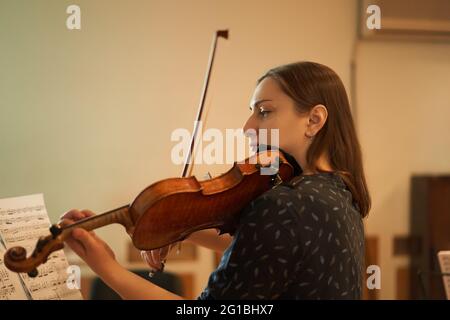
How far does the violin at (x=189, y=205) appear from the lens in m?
1.00

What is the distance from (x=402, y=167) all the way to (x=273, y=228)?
204 centimetres

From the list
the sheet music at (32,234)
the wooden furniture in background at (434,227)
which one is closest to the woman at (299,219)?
the sheet music at (32,234)

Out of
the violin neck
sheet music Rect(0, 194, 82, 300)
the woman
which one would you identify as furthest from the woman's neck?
sheet music Rect(0, 194, 82, 300)

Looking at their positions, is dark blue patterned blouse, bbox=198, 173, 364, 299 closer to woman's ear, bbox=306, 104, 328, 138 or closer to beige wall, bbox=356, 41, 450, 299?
woman's ear, bbox=306, 104, 328, 138

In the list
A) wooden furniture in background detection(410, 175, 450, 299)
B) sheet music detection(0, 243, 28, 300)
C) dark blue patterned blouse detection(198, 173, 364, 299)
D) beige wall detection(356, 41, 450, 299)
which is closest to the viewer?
dark blue patterned blouse detection(198, 173, 364, 299)

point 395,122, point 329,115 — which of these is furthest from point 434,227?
point 329,115

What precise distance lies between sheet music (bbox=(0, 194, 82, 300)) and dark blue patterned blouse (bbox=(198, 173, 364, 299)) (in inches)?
18.6

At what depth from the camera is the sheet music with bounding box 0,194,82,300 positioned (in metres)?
1.22

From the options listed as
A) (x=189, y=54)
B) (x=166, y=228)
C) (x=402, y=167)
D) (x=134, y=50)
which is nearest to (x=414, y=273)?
(x=402, y=167)

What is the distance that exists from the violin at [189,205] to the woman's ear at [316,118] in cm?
8

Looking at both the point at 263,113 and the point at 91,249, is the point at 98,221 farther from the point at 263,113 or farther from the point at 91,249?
the point at 263,113

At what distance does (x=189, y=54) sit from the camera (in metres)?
2.55

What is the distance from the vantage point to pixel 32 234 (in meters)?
1.24

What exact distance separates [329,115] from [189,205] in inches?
13.8
